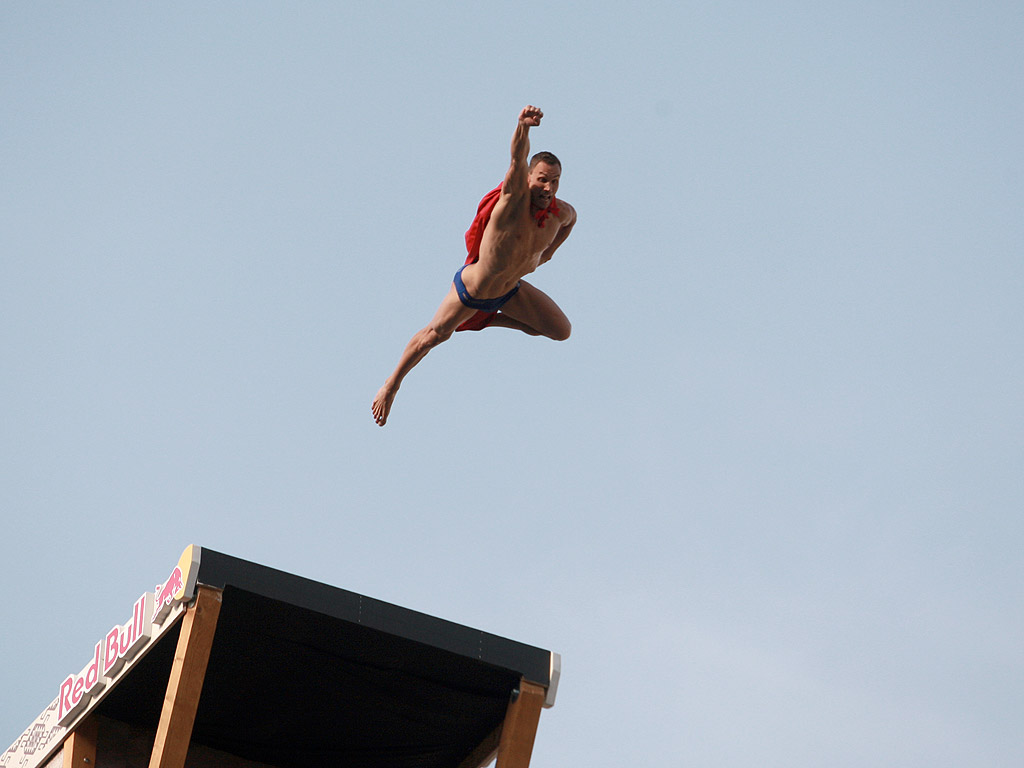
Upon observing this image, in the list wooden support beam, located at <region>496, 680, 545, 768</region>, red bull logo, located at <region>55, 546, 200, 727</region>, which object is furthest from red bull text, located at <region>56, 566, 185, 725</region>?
wooden support beam, located at <region>496, 680, 545, 768</region>

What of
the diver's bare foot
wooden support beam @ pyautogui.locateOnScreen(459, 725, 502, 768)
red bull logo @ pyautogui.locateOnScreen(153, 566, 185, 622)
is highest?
the diver's bare foot

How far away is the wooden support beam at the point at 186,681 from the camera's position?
1016 centimetres

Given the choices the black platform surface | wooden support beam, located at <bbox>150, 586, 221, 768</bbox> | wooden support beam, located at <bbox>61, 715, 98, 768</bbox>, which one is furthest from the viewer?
wooden support beam, located at <bbox>61, 715, 98, 768</bbox>

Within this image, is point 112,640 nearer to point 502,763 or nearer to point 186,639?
point 186,639

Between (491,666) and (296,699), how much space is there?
2.35 meters

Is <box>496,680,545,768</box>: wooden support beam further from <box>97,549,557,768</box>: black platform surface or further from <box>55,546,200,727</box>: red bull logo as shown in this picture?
<box>55,546,200,727</box>: red bull logo

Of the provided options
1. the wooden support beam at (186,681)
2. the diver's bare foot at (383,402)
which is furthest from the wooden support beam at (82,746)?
the diver's bare foot at (383,402)

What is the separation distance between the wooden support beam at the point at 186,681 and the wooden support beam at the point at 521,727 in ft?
9.49

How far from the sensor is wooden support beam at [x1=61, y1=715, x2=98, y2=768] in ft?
42.0

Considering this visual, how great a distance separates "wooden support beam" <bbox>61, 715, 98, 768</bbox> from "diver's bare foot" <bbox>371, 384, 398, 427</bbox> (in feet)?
14.4

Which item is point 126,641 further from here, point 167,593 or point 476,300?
point 476,300

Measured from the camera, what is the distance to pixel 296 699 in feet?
42.1

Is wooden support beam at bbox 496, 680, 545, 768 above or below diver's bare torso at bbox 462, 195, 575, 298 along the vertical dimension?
below

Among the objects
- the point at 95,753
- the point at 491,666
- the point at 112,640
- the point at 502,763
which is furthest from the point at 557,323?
the point at 95,753
